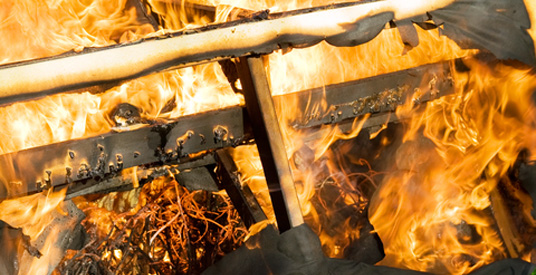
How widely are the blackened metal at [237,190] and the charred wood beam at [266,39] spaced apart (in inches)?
60.9

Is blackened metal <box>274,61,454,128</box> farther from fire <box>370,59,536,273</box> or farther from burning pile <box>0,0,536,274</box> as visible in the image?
fire <box>370,59,536,273</box>

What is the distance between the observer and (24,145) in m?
4.23

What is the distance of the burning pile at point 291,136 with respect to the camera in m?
3.81

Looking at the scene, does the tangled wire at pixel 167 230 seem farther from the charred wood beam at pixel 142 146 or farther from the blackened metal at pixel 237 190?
the charred wood beam at pixel 142 146

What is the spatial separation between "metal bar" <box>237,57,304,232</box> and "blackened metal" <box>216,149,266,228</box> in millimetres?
675

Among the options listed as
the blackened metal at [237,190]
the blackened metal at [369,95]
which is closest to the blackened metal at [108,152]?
the blackened metal at [237,190]

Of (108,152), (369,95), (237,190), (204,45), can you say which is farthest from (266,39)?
(369,95)

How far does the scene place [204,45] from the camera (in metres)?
3.12

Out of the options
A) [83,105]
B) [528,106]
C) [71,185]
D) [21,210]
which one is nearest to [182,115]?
[83,105]

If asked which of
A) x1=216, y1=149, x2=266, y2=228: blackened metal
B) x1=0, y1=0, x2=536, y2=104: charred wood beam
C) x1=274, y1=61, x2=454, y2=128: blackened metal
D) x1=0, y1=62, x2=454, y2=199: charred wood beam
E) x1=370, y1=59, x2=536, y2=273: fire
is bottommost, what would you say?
x1=370, y1=59, x2=536, y2=273: fire

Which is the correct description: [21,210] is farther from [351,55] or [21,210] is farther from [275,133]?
[351,55]

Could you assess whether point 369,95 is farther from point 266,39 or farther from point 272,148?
→ point 266,39

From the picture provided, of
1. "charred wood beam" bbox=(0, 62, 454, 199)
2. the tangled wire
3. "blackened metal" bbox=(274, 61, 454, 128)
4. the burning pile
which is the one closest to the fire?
the burning pile

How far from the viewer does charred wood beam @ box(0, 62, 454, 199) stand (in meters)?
3.88
